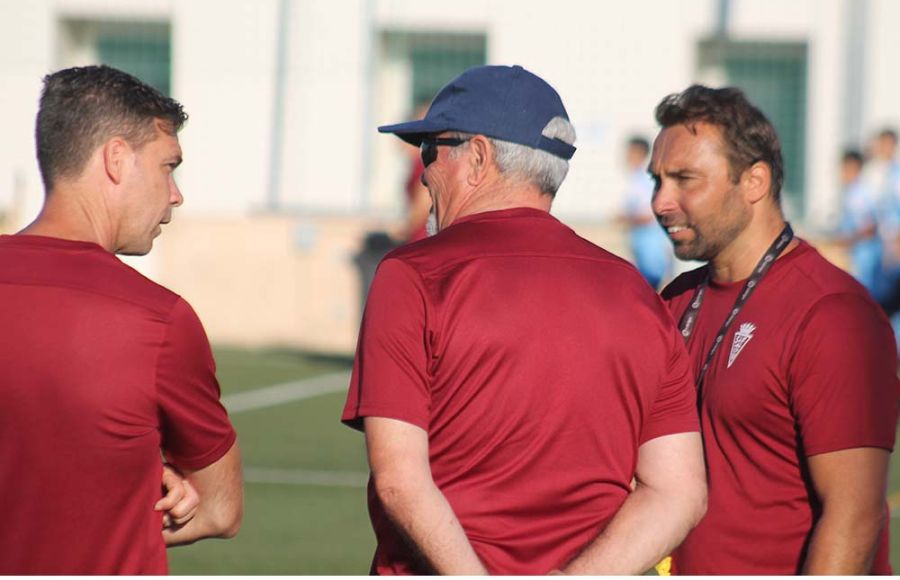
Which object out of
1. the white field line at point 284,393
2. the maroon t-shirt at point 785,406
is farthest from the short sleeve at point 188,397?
the white field line at point 284,393

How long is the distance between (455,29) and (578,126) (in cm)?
218

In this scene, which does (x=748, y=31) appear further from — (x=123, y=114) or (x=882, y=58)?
(x=123, y=114)

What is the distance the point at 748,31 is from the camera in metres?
18.6

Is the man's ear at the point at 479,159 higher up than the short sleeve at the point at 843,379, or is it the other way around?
the man's ear at the point at 479,159

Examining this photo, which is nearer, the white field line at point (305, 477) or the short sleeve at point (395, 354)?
the short sleeve at point (395, 354)

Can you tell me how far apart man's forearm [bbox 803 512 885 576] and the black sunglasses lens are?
129 centimetres

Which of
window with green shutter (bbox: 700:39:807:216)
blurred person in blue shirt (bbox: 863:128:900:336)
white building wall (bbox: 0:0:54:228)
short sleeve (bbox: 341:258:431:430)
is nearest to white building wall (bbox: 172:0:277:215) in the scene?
white building wall (bbox: 0:0:54:228)

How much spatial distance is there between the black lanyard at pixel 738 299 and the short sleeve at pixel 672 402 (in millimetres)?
546

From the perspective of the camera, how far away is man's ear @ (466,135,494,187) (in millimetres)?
3486

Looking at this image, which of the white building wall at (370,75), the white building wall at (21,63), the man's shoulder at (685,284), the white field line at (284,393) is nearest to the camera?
the man's shoulder at (685,284)

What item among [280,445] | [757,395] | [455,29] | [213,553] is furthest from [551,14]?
[757,395]

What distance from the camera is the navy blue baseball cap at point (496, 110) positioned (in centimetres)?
347

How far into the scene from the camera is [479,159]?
3.51 metres

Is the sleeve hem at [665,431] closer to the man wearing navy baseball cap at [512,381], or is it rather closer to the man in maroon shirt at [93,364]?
the man wearing navy baseball cap at [512,381]
